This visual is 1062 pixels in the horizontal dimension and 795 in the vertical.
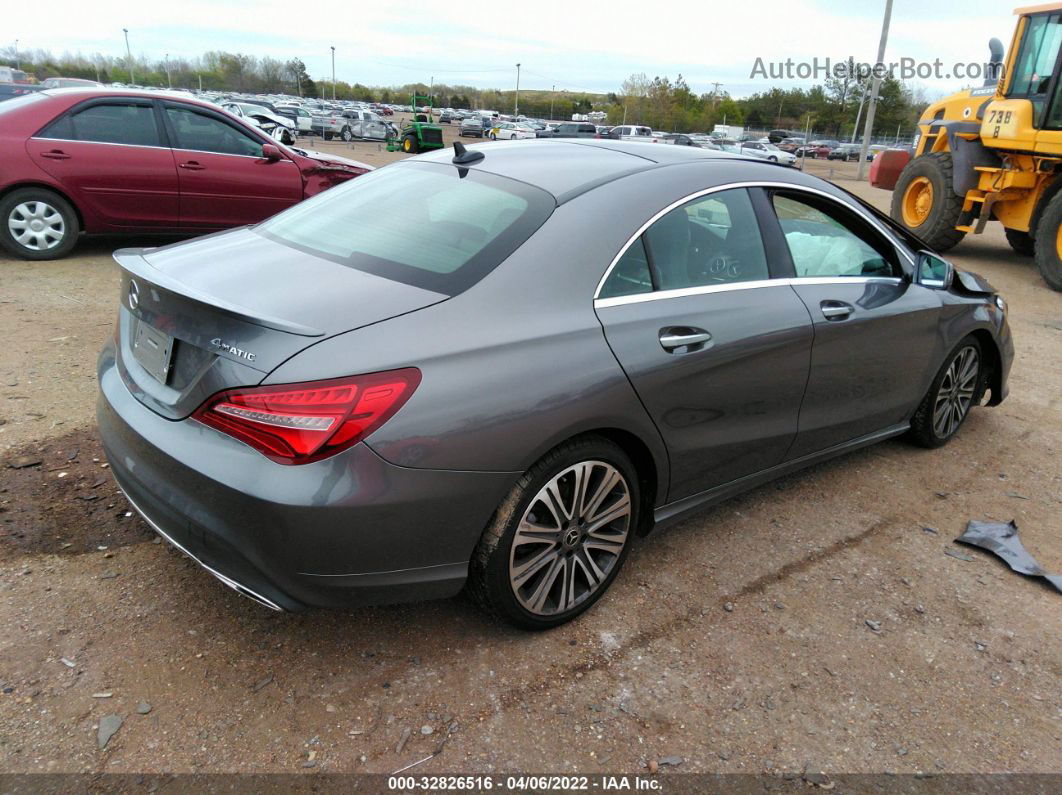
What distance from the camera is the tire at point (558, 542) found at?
98.8 inches

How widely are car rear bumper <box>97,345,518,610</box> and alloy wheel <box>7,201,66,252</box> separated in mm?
5941

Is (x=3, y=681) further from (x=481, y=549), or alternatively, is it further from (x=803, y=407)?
(x=803, y=407)

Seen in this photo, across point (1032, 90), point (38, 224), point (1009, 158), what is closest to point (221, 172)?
point (38, 224)

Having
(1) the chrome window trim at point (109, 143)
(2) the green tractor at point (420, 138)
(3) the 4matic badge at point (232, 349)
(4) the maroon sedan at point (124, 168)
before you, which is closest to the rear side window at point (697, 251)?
(3) the 4matic badge at point (232, 349)

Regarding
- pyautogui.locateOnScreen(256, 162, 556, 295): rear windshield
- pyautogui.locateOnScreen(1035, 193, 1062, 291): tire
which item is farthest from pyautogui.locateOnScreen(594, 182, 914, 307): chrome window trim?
pyautogui.locateOnScreen(1035, 193, 1062, 291): tire

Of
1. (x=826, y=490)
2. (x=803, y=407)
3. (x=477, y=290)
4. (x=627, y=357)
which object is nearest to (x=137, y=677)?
(x=477, y=290)

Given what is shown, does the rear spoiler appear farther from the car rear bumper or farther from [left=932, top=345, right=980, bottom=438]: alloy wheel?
[left=932, top=345, right=980, bottom=438]: alloy wheel

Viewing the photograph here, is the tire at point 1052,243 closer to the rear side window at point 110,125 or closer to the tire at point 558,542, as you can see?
the tire at point 558,542

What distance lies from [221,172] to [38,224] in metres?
1.68

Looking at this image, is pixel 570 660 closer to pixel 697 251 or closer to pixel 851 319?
pixel 697 251

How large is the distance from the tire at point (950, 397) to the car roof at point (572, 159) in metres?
1.84

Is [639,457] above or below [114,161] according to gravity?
below

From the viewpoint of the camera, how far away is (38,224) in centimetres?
719

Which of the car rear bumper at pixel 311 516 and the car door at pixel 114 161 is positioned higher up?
the car door at pixel 114 161
